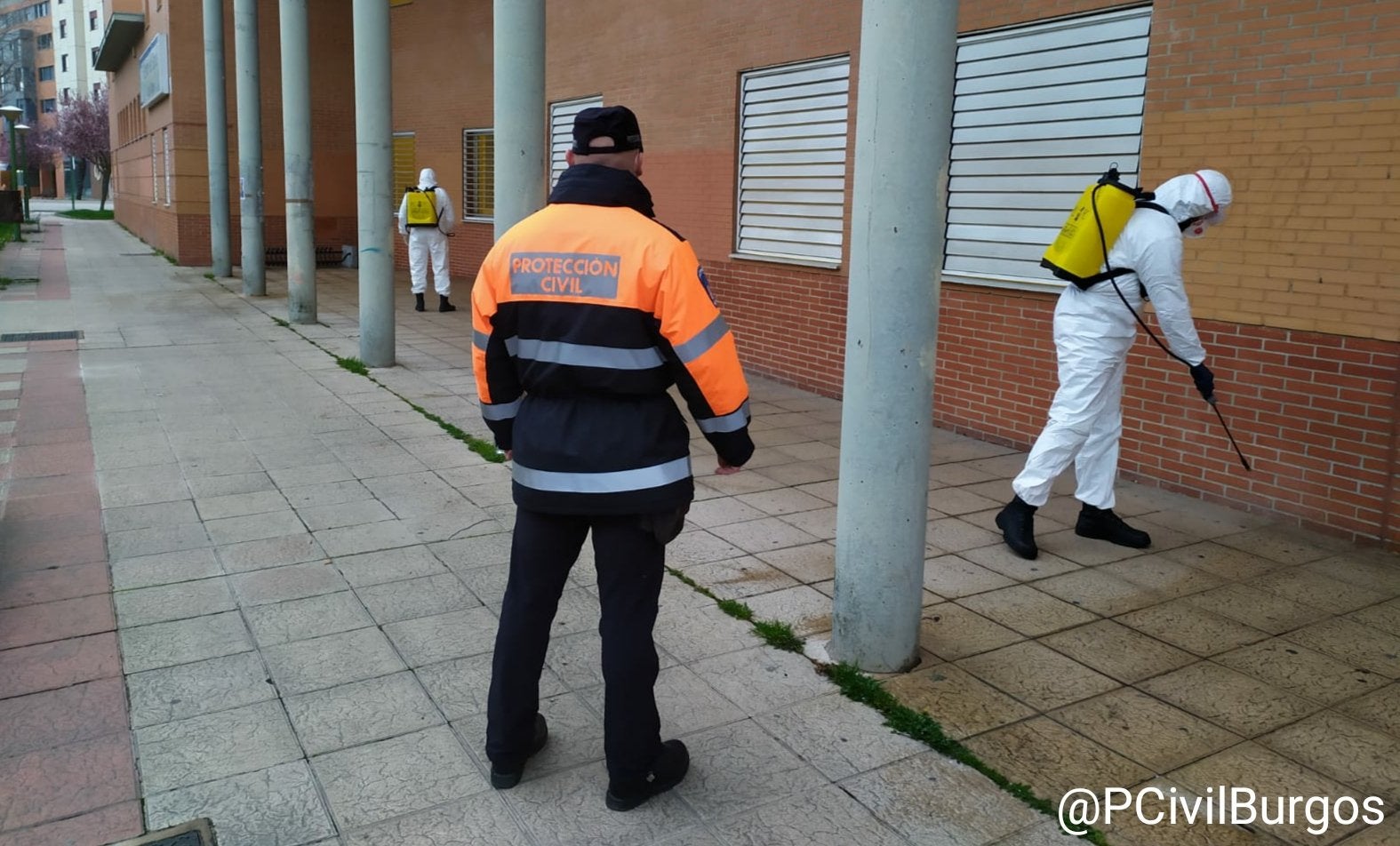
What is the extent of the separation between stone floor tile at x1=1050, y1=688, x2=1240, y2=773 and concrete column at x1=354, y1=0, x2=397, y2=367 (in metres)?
7.95

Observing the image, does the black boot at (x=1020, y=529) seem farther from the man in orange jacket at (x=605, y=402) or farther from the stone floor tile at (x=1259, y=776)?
the man in orange jacket at (x=605, y=402)

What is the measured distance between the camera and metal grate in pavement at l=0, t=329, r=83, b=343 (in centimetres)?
1191

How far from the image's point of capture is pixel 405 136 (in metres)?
21.0

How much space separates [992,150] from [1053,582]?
12.7 ft

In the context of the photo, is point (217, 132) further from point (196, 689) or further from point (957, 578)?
point (957, 578)

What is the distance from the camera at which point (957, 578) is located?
17.0 ft

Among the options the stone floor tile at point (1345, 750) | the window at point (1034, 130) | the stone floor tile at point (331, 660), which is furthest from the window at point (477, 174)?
the stone floor tile at point (1345, 750)

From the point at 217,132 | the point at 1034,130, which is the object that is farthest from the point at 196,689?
the point at 217,132

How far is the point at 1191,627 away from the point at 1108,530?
114 cm

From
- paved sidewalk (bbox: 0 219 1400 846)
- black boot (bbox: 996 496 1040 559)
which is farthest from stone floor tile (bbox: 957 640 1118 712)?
black boot (bbox: 996 496 1040 559)

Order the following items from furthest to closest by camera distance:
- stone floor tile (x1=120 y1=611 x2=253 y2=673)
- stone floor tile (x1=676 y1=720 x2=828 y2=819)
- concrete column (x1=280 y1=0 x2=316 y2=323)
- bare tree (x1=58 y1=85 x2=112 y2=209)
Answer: bare tree (x1=58 y1=85 x2=112 y2=209)
concrete column (x1=280 y1=0 x2=316 y2=323)
stone floor tile (x1=120 y1=611 x2=253 y2=673)
stone floor tile (x1=676 y1=720 x2=828 y2=819)

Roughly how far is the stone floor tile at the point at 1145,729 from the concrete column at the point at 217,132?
18.0 m

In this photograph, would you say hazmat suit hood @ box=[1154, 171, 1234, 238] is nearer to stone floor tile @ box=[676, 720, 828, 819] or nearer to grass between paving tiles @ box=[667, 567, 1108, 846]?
grass between paving tiles @ box=[667, 567, 1108, 846]

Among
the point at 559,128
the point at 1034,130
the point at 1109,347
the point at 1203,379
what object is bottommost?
the point at 1203,379
